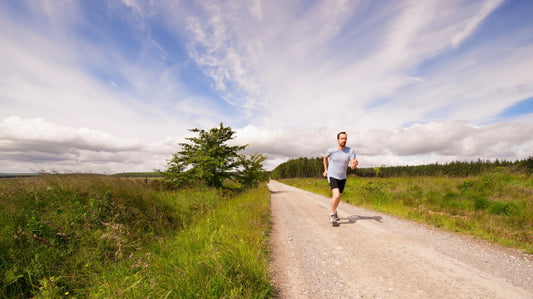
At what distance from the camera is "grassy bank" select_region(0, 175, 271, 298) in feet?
7.76

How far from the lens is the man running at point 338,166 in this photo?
557 centimetres

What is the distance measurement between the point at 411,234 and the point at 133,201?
718 centimetres

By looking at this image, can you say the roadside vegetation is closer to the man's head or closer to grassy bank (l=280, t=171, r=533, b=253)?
the man's head

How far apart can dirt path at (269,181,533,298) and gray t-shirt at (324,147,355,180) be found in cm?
150

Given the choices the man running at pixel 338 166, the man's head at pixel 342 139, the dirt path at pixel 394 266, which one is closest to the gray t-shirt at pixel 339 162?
the man running at pixel 338 166

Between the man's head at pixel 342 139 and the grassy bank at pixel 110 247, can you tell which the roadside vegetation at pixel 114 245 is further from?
the man's head at pixel 342 139

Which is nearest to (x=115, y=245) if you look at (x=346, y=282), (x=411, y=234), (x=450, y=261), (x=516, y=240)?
(x=346, y=282)

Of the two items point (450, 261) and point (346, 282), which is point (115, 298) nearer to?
point (346, 282)

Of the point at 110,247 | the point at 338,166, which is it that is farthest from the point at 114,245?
the point at 338,166

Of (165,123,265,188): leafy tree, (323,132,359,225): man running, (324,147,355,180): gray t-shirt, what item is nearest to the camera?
(323,132,359,225): man running

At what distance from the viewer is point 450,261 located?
3.15 m

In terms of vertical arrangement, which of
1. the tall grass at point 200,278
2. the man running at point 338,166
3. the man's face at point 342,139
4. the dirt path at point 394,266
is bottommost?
the dirt path at point 394,266

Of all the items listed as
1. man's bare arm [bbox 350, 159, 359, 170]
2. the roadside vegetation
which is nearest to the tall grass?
the roadside vegetation

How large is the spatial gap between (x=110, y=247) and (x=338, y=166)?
554 centimetres
